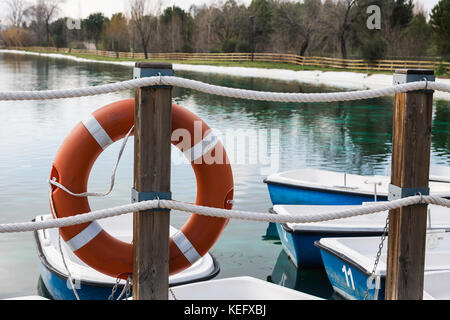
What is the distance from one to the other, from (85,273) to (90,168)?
208 cm

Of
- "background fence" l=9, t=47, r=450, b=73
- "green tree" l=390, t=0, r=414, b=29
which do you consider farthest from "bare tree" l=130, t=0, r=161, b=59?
"green tree" l=390, t=0, r=414, b=29

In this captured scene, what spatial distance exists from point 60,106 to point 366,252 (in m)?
17.8

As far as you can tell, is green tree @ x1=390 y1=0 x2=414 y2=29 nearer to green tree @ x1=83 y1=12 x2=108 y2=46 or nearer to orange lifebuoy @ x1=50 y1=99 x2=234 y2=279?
orange lifebuoy @ x1=50 y1=99 x2=234 y2=279

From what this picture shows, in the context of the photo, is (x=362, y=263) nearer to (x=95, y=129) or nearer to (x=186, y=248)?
(x=186, y=248)

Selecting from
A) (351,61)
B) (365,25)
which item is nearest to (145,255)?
(351,61)

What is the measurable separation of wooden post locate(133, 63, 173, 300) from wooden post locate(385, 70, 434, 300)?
937 millimetres

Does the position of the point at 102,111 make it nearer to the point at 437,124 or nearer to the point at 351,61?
the point at 437,124

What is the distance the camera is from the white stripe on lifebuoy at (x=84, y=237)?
297 centimetres

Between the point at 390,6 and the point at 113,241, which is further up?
the point at 390,6

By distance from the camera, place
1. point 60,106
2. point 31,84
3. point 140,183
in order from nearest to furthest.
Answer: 1. point 140,183
2. point 60,106
3. point 31,84

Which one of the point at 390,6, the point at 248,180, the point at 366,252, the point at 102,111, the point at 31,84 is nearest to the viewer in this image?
the point at 102,111

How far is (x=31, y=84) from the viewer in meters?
28.6

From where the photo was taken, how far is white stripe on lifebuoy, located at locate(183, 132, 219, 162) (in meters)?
3.04

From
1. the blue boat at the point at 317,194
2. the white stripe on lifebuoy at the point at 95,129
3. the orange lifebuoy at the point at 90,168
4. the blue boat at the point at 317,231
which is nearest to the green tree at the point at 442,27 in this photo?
the blue boat at the point at 317,194
